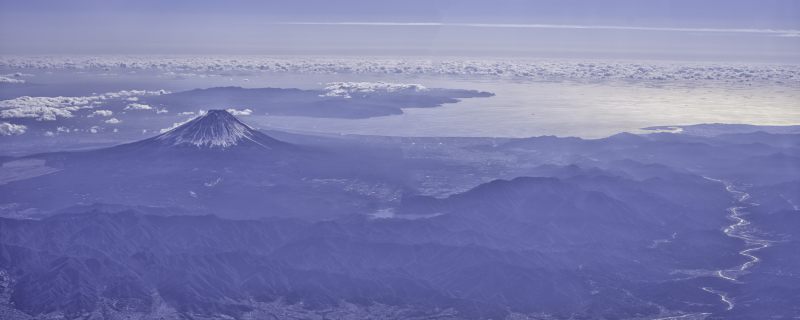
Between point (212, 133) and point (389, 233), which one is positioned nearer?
point (389, 233)

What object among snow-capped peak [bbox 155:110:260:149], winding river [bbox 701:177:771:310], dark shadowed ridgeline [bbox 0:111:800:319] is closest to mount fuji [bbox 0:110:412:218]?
snow-capped peak [bbox 155:110:260:149]

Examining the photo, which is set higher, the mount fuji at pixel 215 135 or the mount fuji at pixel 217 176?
the mount fuji at pixel 215 135

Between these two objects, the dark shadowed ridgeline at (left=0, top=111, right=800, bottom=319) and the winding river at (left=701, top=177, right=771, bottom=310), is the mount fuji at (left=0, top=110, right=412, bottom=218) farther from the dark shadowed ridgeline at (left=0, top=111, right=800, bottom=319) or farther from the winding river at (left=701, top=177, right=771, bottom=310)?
the winding river at (left=701, top=177, right=771, bottom=310)

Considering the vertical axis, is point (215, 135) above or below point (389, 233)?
→ above

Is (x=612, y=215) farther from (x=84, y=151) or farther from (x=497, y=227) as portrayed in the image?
(x=84, y=151)

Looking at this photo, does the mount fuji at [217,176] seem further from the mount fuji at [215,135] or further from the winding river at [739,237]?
the winding river at [739,237]

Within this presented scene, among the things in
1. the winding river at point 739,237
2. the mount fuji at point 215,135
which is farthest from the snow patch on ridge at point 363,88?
the winding river at point 739,237

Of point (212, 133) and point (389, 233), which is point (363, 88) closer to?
point (212, 133)

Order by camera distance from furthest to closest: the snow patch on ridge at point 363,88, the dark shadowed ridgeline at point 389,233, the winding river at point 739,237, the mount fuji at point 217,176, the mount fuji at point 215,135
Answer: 1. the snow patch on ridge at point 363,88
2. the mount fuji at point 215,135
3. the mount fuji at point 217,176
4. the winding river at point 739,237
5. the dark shadowed ridgeline at point 389,233

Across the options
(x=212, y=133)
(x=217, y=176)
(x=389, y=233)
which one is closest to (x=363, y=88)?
(x=212, y=133)
